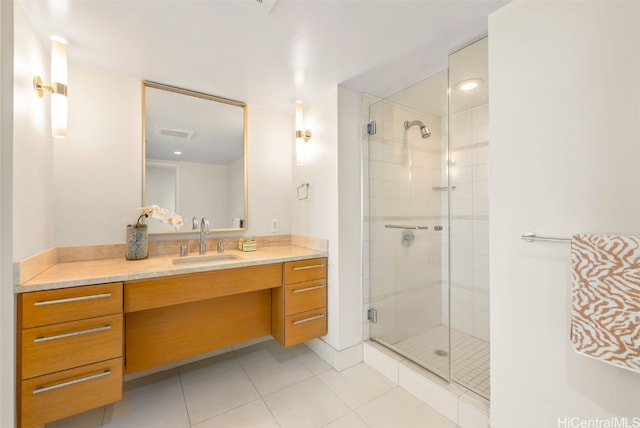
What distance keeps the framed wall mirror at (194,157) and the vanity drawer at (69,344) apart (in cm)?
80

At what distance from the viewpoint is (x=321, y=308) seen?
210 cm

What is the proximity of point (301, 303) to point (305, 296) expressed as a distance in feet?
0.19

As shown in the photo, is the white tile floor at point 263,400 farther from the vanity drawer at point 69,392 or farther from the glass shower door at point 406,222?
the glass shower door at point 406,222

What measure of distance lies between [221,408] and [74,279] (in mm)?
1115

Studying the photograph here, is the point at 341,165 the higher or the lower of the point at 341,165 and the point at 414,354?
the higher

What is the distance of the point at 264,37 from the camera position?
4.83 ft

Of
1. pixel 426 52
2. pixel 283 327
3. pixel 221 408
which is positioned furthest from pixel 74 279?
pixel 426 52

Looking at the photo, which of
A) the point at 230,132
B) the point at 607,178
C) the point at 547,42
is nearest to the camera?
the point at 607,178

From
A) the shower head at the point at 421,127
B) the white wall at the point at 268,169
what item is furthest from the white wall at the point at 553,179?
the white wall at the point at 268,169

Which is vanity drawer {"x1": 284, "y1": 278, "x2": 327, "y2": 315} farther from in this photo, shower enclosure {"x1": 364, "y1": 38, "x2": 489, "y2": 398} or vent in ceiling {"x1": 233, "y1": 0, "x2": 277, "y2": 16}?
vent in ceiling {"x1": 233, "y1": 0, "x2": 277, "y2": 16}

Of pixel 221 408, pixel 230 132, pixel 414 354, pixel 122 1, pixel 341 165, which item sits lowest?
pixel 221 408

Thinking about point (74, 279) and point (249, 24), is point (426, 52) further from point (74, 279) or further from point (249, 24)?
point (74, 279)

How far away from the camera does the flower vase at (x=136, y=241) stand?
177 centimetres
